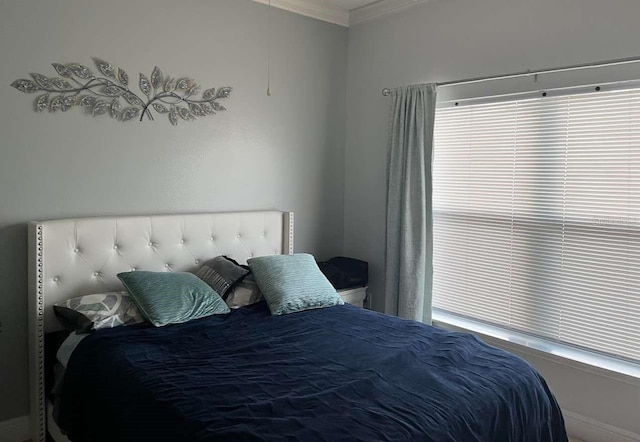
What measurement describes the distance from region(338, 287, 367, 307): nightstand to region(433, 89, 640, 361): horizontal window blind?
575 millimetres

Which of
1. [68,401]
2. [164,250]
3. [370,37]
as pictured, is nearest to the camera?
[68,401]

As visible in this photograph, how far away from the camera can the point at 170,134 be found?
3230mm

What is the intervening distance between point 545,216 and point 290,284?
5.29 feet

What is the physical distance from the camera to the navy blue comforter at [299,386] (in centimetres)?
171

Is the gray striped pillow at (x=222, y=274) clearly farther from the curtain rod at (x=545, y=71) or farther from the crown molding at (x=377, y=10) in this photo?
the crown molding at (x=377, y=10)

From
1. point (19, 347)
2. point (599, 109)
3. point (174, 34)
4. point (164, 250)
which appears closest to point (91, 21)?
point (174, 34)

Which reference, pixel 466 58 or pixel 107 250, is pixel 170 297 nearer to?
pixel 107 250

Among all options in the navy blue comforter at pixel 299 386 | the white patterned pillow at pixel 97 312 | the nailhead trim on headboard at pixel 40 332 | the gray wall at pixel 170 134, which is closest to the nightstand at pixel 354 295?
the gray wall at pixel 170 134

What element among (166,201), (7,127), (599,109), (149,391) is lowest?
(149,391)

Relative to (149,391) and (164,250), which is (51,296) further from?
(149,391)

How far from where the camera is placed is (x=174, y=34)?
3.20 m

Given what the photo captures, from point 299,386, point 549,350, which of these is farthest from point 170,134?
point 549,350

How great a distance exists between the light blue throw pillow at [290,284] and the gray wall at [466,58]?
0.97 m

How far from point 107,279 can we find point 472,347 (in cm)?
204
